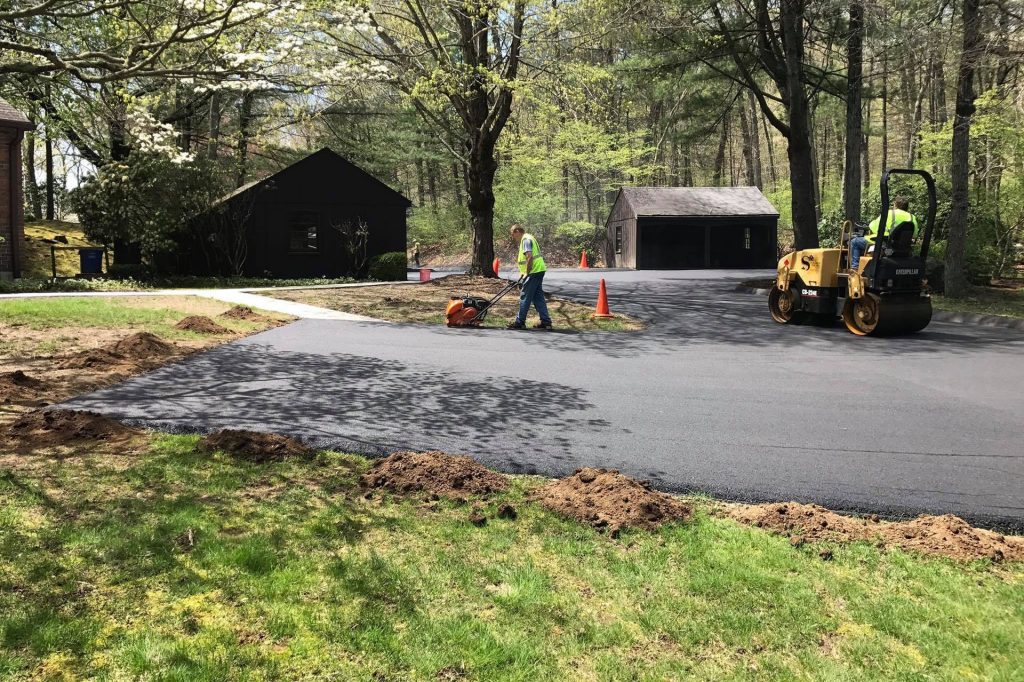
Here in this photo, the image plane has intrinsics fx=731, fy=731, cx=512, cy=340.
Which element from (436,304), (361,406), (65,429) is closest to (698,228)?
(436,304)

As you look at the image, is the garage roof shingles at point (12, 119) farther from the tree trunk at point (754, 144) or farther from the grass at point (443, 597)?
the tree trunk at point (754, 144)

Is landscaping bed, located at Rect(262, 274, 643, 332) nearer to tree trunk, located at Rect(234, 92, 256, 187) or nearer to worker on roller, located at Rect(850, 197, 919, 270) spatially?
worker on roller, located at Rect(850, 197, 919, 270)

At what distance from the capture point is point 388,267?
27.0 meters

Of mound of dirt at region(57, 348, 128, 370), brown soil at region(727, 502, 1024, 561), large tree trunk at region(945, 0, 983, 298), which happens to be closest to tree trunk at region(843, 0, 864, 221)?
large tree trunk at region(945, 0, 983, 298)

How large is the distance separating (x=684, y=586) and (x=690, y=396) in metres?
4.41

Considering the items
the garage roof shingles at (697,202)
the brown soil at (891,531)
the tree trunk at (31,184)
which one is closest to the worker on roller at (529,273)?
the brown soil at (891,531)

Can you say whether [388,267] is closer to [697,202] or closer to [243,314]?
[243,314]

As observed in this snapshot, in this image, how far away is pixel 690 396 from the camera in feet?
25.8

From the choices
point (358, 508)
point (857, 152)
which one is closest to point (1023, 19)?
point (857, 152)

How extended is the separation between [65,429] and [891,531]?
5974 millimetres

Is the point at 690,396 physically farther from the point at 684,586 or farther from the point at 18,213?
the point at 18,213

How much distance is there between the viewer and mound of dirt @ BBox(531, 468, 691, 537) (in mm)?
4373

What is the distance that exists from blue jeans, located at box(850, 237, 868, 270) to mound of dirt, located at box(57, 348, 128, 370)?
11.0m

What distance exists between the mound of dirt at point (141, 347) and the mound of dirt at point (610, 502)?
6.94 meters
